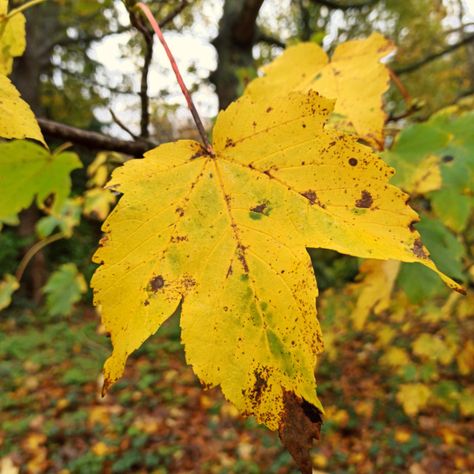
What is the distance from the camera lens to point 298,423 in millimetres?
393

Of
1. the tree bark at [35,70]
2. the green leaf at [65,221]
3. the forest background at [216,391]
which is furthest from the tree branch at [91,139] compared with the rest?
the tree bark at [35,70]

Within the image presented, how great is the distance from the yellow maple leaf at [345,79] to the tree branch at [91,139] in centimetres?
25

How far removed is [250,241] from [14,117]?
313mm

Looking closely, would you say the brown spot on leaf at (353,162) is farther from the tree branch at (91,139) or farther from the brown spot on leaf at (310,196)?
the tree branch at (91,139)

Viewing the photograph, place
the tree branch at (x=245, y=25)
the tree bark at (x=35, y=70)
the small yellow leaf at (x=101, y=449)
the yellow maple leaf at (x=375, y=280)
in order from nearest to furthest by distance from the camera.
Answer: the yellow maple leaf at (x=375, y=280) < the small yellow leaf at (x=101, y=449) < the tree branch at (x=245, y=25) < the tree bark at (x=35, y=70)

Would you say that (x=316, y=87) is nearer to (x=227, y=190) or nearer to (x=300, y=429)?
(x=227, y=190)

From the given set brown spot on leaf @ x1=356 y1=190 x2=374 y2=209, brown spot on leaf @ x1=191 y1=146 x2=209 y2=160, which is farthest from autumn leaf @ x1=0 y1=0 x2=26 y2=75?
brown spot on leaf @ x1=356 y1=190 x2=374 y2=209

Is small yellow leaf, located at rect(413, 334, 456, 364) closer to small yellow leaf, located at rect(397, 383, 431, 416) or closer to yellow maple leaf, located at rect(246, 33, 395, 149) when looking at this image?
small yellow leaf, located at rect(397, 383, 431, 416)

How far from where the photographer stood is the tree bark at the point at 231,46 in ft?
13.3

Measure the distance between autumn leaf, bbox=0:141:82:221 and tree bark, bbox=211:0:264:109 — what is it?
3.31 m

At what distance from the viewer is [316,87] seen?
799 millimetres

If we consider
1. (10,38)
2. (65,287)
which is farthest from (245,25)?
(10,38)

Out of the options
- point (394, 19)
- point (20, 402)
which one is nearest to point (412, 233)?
point (20, 402)

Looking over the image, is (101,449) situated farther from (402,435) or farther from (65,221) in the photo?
(402,435)
